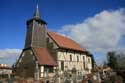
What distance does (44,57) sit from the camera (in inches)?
1412

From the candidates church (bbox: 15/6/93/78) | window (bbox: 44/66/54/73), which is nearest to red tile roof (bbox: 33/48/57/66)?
church (bbox: 15/6/93/78)

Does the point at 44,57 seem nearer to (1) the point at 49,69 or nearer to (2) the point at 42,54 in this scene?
(2) the point at 42,54

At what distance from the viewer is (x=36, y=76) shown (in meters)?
33.2

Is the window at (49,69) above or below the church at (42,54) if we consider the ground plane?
below

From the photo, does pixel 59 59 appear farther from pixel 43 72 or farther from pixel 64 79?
pixel 64 79

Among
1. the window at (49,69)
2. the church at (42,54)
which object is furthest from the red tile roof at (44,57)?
the window at (49,69)

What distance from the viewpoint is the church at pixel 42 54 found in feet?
113

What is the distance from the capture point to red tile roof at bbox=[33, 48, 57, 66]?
113 feet

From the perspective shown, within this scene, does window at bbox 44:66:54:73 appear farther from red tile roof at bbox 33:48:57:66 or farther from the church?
red tile roof at bbox 33:48:57:66

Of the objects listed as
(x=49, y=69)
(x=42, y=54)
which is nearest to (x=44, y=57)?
(x=42, y=54)

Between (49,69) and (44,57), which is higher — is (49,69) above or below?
below

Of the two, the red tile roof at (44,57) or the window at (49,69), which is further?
the window at (49,69)

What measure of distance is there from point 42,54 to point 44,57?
777 millimetres

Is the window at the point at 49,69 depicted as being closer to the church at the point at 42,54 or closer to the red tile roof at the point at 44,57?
the church at the point at 42,54
